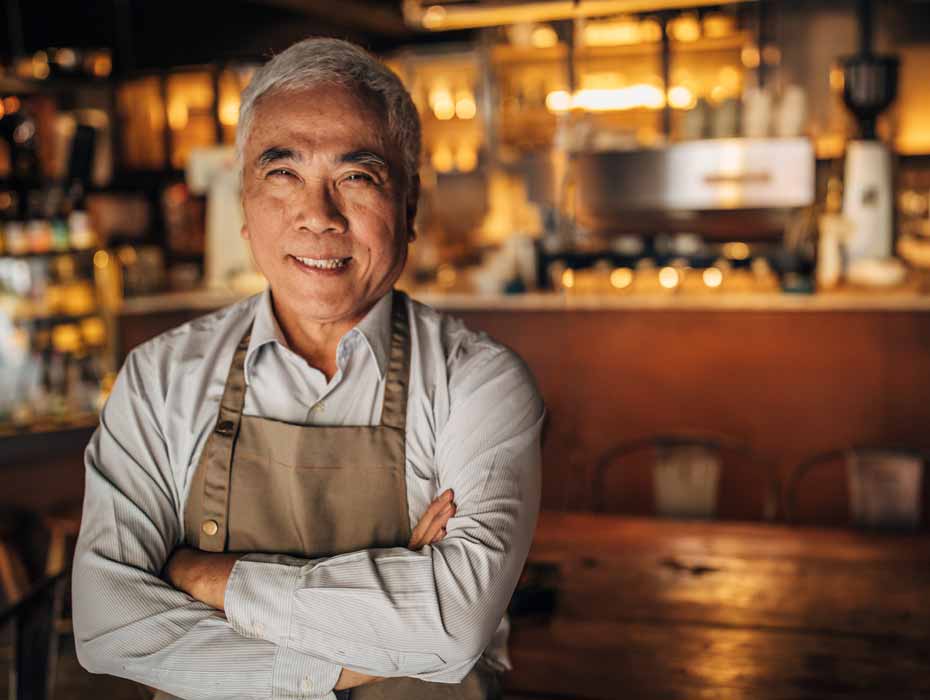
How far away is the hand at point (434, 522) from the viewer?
1.31 m

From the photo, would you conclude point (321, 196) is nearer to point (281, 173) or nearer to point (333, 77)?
point (281, 173)

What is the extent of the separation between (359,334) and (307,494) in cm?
26

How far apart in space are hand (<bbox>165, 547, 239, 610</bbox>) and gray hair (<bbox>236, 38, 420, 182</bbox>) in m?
0.61

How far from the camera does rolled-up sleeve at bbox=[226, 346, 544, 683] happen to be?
120cm

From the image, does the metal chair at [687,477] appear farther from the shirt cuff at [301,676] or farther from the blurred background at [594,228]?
the shirt cuff at [301,676]

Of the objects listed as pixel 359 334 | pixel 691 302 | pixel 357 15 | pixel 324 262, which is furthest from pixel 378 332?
pixel 357 15

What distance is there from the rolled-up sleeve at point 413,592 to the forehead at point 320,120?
50cm

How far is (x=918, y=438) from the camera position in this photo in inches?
151

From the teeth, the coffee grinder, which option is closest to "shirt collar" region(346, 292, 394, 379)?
the teeth

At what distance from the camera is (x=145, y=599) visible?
1.26m

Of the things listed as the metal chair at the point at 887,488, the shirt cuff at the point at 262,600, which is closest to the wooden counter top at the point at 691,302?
the metal chair at the point at 887,488

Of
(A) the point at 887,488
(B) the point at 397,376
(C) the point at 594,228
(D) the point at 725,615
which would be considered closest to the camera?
(B) the point at 397,376

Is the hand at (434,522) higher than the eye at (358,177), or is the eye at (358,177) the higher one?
the eye at (358,177)

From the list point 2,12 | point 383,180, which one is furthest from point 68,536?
point 2,12
